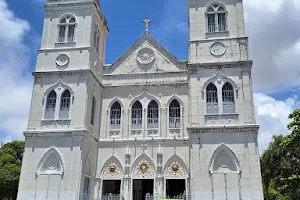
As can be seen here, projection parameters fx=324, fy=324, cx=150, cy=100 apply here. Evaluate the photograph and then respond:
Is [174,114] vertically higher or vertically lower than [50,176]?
higher

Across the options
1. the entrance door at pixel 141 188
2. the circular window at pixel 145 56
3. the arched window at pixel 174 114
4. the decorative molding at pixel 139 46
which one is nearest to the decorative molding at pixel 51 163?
the entrance door at pixel 141 188

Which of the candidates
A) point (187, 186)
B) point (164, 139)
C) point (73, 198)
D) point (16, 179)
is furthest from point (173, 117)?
point (16, 179)

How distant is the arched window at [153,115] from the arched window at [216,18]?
235 inches

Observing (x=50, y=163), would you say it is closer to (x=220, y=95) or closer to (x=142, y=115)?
(x=142, y=115)

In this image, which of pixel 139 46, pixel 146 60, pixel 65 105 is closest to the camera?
pixel 65 105

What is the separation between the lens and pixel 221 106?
1870 centimetres

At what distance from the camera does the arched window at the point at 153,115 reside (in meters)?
20.9

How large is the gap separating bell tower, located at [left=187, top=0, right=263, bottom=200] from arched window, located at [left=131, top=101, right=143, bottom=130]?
12.4 ft

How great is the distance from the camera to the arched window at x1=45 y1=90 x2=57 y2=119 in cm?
1992

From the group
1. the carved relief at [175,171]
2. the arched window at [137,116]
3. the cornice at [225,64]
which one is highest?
the cornice at [225,64]

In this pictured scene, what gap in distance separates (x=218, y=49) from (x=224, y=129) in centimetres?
514

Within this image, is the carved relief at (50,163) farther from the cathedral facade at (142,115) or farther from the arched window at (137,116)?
the arched window at (137,116)

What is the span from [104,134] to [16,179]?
9951 millimetres

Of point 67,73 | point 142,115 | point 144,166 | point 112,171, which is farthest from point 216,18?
point 112,171
